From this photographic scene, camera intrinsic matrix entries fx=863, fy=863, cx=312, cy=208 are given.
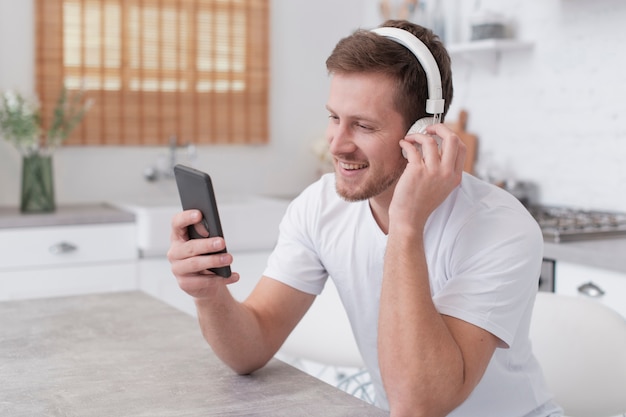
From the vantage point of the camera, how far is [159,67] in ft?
13.1

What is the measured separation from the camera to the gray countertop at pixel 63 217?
324 cm

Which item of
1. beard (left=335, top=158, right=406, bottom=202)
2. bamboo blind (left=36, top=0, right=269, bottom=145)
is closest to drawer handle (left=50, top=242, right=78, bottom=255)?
bamboo blind (left=36, top=0, right=269, bottom=145)

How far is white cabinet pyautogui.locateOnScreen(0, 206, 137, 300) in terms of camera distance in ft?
10.6

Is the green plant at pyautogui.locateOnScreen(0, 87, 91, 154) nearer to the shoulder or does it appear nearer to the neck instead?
the neck

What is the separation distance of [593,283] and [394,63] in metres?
1.21

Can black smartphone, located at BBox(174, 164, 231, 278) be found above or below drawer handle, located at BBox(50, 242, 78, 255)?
above

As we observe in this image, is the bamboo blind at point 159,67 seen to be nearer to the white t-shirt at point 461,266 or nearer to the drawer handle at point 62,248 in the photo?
the drawer handle at point 62,248

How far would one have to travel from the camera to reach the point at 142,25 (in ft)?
12.9

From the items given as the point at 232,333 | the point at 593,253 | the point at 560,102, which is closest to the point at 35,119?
the point at 560,102

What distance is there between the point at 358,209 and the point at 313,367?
7.22ft

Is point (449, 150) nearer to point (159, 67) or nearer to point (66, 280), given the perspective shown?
point (66, 280)

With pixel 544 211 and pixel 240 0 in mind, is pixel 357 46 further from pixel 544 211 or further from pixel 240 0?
pixel 240 0

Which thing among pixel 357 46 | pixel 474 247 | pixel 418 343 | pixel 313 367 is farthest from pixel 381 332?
pixel 313 367

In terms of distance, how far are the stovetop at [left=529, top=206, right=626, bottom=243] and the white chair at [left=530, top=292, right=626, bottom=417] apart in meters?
0.79
